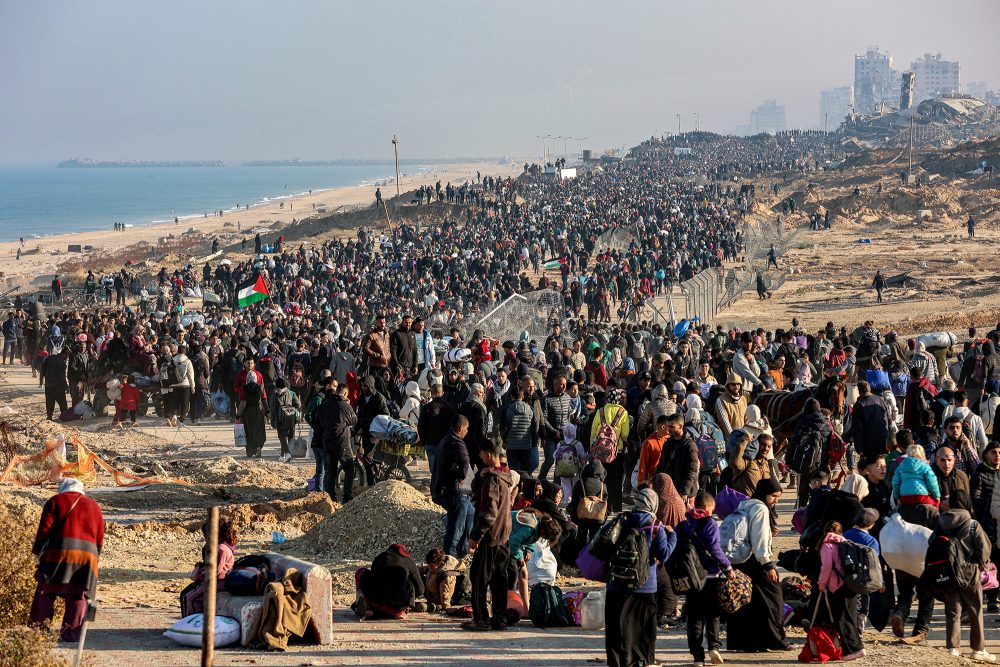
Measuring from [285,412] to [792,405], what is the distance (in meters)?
6.56

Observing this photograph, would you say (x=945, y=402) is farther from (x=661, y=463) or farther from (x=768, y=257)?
(x=768, y=257)

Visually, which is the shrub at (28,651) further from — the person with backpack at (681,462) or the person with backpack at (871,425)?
the person with backpack at (871,425)

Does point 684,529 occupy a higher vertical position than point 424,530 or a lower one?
higher

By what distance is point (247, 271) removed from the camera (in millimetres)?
37094

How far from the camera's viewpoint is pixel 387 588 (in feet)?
28.0

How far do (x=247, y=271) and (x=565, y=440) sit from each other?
89.5 feet

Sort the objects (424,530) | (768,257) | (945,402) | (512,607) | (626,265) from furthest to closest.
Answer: (768,257) → (626,265) → (945,402) → (424,530) → (512,607)

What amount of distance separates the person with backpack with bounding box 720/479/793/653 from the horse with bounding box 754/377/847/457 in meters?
4.51

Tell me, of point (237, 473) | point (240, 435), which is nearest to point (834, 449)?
point (237, 473)

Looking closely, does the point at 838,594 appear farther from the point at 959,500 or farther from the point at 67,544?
the point at 67,544

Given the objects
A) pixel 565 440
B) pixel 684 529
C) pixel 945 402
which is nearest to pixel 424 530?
pixel 565 440

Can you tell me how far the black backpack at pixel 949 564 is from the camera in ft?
25.2

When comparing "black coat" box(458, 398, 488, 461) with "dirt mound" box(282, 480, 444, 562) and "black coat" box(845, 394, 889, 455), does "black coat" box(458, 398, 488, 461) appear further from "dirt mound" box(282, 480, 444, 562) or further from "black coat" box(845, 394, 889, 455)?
"black coat" box(845, 394, 889, 455)

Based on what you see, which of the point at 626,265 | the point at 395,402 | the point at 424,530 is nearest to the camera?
the point at 424,530
